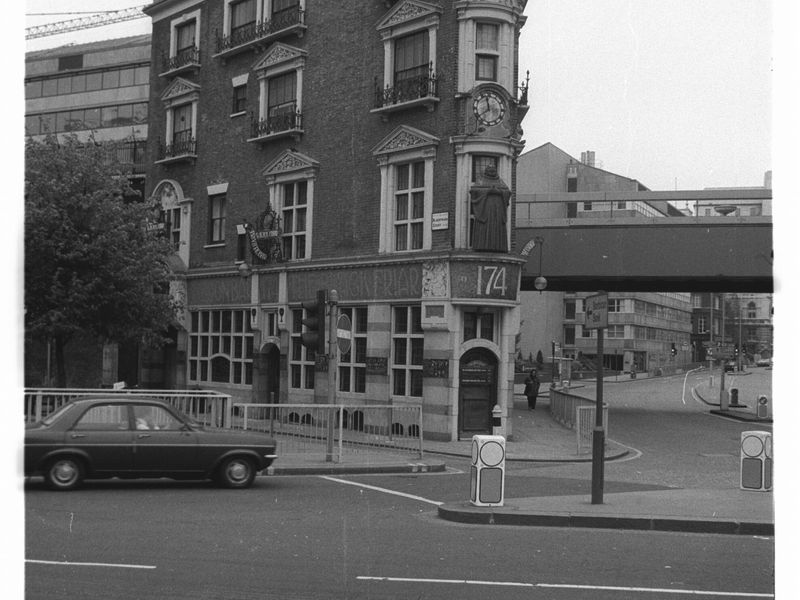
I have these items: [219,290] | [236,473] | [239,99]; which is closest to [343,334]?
[236,473]

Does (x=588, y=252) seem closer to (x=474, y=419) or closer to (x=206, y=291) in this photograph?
(x=474, y=419)

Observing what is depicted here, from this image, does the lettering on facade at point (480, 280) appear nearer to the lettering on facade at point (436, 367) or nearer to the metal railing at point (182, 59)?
the lettering on facade at point (436, 367)

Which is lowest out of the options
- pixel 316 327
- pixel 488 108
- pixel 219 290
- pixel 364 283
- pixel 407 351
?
pixel 407 351

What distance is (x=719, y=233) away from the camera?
1196 inches

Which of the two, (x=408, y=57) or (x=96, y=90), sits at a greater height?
(x=96, y=90)

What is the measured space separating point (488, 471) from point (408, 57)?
16.8 meters

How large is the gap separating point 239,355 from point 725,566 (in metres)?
25.4

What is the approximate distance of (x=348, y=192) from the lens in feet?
93.0

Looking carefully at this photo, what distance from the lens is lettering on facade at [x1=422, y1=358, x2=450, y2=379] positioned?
24891 mm

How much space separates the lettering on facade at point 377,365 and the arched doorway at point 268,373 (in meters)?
5.45

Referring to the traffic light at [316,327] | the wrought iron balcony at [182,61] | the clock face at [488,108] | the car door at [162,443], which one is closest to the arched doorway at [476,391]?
the clock face at [488,108]

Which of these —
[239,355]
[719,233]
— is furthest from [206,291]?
[719,233]

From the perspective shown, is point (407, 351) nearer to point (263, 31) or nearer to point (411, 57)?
point (411, 57)

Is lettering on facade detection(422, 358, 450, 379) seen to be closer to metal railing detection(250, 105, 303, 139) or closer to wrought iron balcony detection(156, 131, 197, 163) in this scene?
metal railing detection(250, 105, 303, 139)
